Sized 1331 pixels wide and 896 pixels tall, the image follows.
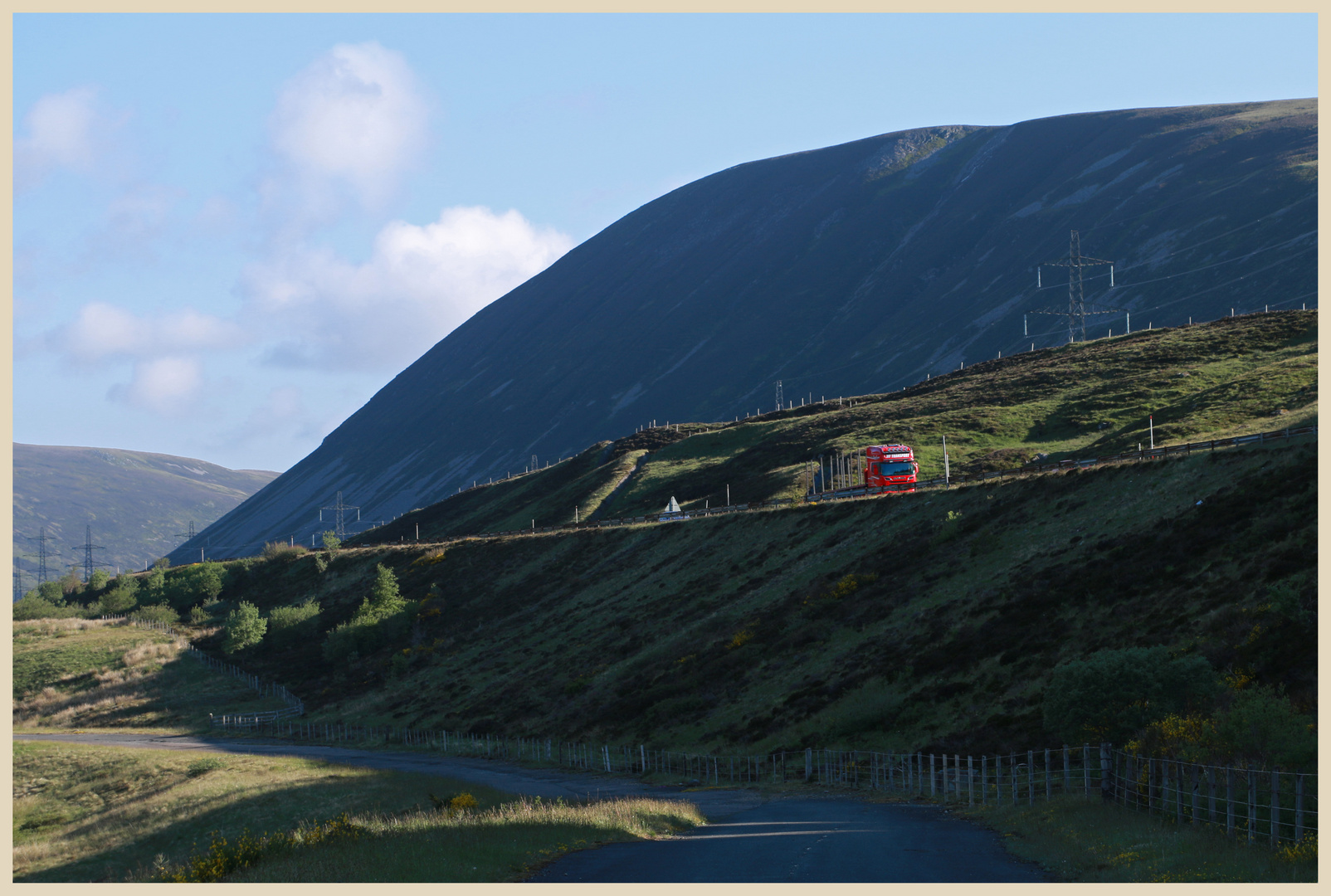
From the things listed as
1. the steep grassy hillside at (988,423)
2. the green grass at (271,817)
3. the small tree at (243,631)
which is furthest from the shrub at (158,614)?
the green grass at (271,817)

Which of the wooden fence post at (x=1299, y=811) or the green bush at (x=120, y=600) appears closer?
the wooden fence post at (x=1299, y=811)

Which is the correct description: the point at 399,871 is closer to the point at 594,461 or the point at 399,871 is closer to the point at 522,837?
the point at 522,837

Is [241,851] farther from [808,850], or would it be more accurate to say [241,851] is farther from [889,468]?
[889,468]

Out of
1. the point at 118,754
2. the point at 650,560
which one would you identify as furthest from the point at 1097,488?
the point at 118,754

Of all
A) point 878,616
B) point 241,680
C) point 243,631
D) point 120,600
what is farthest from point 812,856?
point 120,600

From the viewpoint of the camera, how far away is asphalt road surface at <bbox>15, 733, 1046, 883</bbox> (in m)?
18.1

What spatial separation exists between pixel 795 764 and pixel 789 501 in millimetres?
45125

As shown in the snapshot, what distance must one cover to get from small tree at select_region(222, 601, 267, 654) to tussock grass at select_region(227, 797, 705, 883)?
82837mm

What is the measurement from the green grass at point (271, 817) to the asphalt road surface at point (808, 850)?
1.47 metres

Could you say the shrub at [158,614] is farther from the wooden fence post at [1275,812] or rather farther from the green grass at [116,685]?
the wooden fence post at [1275,812]

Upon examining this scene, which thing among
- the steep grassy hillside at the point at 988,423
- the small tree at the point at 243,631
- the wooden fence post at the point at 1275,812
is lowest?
the small tree at the point at 243,631

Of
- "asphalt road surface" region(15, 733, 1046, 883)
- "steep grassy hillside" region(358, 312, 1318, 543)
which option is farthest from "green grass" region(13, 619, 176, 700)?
"asphalt road surface" region(15, 733, 1046, 883)

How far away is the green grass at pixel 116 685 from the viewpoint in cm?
8631

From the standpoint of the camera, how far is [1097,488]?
58.2 m
